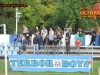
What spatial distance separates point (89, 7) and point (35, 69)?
17.7m

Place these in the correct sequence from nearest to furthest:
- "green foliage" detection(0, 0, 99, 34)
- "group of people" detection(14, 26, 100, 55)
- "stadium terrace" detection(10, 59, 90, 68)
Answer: "stadium terrace" detection(10, 59, 90, 68), "group of people" detection(14, 26, 100, 55), "green foliage" detection(0, 0, 99, 34)

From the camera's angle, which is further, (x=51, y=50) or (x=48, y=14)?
(x=48, y=14)

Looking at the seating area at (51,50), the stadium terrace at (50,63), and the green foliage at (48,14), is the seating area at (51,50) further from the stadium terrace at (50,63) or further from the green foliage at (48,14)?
the green foliage at (48,14)

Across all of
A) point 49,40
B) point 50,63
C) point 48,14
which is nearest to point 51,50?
point 49,40

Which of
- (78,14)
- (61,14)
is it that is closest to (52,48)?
(78,14)

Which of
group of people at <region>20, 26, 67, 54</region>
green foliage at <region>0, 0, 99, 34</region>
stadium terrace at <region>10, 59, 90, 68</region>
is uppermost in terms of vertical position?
green foliage at <region>0, 0, 99, 34</region>

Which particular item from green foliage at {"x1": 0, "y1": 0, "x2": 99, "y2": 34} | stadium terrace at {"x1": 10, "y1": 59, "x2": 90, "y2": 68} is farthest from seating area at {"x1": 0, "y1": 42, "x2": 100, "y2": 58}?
green foliage at {"x1": 0, "y1": 0, "x2": 99, "y2": 34}

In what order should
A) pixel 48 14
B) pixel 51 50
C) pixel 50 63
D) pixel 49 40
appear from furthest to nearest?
pixel 48 14 < pixel 51 50 < pixel 49 40 < pixel 50 63

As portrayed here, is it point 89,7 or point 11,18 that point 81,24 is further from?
point 11,18

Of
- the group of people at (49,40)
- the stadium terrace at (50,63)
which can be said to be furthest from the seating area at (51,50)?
the stadium terrace at (50,63)

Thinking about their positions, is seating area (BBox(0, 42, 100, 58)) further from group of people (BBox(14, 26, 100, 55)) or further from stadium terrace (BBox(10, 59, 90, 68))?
stadium terrace (BBox(10, 59, 90, 68))

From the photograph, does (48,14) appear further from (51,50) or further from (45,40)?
(45,40)

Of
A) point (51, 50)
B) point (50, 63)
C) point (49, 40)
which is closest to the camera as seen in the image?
point (50, 63)

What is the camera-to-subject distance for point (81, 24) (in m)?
46.6
